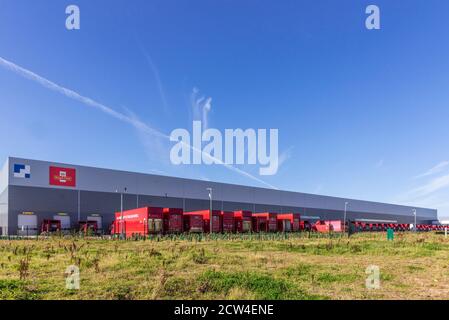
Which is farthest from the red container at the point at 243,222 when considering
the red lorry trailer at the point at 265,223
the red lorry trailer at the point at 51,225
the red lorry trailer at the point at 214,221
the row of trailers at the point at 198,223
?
the red lorry trailer at the point at 51,225

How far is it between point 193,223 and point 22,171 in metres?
24.8

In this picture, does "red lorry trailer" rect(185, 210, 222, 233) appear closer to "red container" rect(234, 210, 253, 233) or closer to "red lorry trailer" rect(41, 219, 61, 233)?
"red container" rect(234, 210, 253, 233)

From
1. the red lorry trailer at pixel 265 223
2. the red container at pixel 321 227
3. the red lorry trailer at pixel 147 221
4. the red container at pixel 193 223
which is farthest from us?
the red container at pixel 321 227

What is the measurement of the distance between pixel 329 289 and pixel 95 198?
5234 cm

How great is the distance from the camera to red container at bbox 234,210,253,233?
5403 cm

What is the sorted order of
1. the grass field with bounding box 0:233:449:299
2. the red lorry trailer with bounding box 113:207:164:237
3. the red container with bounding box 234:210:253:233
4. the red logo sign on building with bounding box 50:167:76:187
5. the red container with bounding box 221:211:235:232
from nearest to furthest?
the grass field with bounding box 0:233:449:299
the red lorry trailer with bounding box 113:207:164:237
the red container with bounding box 221:211:235:232
the red logo sign on building with bounding box 50:167:76:187
the red container with bounding box 234:210:253:233

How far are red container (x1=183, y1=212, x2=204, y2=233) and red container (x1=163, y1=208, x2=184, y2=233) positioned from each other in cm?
175

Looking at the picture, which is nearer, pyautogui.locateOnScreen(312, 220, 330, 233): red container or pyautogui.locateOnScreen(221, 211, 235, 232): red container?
pyautogui.locateOnScreen(221, 211, 235, 232): red container

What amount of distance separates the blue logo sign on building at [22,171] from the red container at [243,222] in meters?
30.2

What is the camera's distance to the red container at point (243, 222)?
177ft

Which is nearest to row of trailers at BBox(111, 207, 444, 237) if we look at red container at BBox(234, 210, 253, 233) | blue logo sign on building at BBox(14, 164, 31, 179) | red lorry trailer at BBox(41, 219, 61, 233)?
red container at BBox(234, 210, 253, 233)

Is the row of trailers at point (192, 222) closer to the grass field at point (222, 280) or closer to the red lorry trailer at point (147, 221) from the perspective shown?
the red lorry trailer at point (147, 221)

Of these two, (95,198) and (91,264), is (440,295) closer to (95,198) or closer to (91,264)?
(91,264)

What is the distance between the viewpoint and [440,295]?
31.0ft
